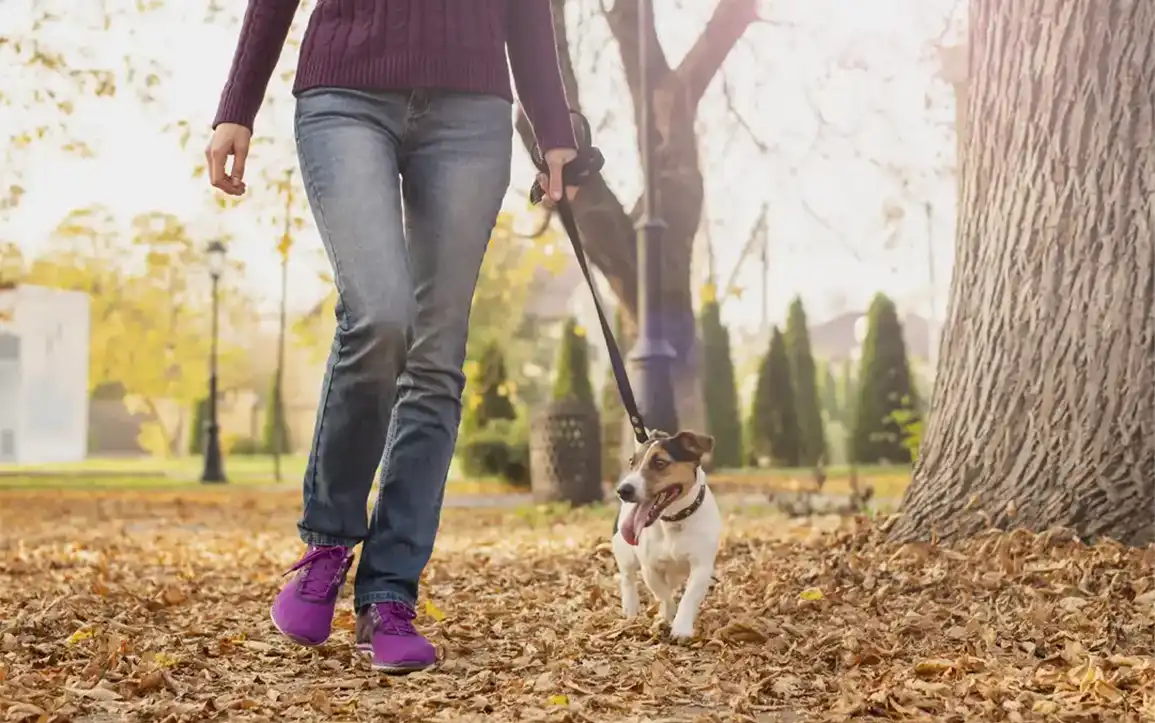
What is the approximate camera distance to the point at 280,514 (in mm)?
12281

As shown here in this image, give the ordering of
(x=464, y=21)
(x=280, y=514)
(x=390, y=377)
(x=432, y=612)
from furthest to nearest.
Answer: (x=280, y=514) < (x=432, y=612) < (x=464, y=21) < (x=390, y=377)

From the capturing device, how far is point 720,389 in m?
20.9

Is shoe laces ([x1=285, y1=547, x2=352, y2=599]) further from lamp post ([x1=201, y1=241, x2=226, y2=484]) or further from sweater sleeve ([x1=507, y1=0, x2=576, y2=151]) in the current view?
lamp post ([x1=201, y1=241, x2=226, y2=484])

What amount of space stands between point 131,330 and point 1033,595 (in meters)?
30.6

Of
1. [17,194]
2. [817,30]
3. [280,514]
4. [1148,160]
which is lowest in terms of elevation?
[280,514]

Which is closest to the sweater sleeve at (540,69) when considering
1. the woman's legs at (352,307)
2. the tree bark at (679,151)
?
the woman's legs at (352,307)

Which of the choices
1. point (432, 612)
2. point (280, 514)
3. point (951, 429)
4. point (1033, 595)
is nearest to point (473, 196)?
point (432, 612)

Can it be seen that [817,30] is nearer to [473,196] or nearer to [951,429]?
[951,429]

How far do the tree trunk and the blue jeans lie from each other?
7.93 ft

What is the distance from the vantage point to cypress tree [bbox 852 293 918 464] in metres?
20.3

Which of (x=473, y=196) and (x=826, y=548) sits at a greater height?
(x=473, y=196)

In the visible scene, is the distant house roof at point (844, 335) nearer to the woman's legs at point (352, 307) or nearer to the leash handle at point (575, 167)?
the leash handle at point (575, 167)

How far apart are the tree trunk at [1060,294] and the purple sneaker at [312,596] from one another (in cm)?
261

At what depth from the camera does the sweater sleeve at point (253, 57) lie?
10.0ft
